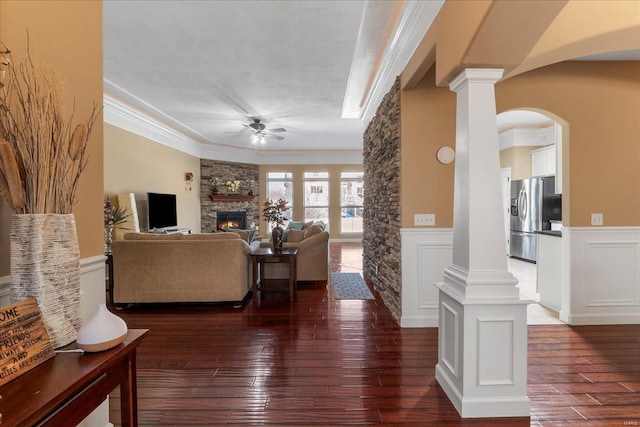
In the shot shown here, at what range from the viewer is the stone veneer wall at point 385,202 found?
12.2 ft

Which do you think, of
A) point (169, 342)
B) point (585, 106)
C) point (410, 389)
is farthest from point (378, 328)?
point (585, 106)

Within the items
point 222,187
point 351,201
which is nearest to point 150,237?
point 222,187

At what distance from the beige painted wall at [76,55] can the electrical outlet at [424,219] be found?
278 centimetres

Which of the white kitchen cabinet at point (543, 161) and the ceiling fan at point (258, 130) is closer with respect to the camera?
the ceiling fan at point (258, 130)

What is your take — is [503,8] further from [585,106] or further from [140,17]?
[140,17]

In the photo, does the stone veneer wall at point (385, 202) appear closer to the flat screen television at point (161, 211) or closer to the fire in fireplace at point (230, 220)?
the flat screen television at point (161, 211)

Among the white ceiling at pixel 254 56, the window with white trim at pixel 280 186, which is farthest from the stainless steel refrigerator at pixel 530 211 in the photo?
the window with white trim at pixel 280 186

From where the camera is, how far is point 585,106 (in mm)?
3590

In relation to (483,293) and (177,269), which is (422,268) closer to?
(483,293)

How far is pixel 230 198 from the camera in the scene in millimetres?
9703

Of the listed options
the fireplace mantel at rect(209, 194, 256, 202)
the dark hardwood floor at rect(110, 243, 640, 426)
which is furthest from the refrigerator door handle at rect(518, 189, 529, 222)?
the fireplace mantel at rect(209, 194, 256, 202)

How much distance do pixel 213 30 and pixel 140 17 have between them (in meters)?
0.64

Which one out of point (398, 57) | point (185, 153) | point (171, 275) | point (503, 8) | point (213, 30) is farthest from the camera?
point (185, 153)

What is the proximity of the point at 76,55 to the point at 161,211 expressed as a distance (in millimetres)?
5765
